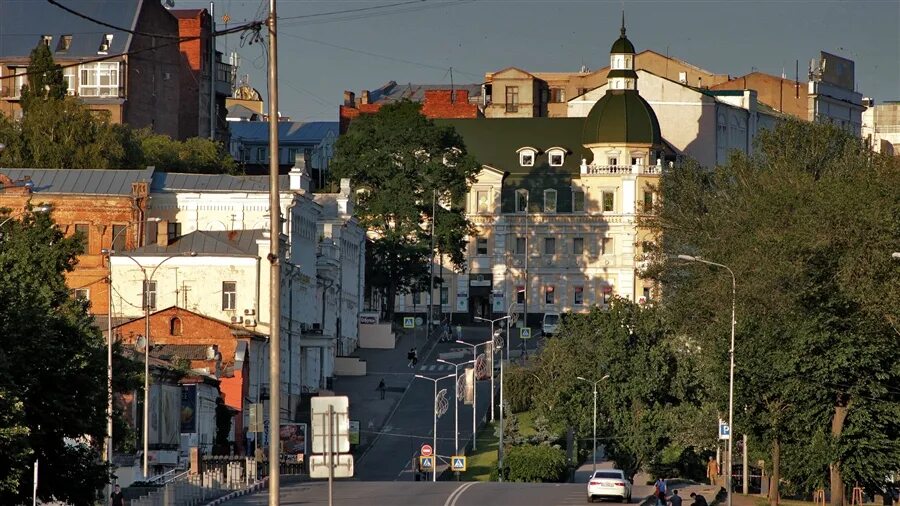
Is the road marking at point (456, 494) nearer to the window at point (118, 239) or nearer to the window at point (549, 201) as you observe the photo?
the window at point (118, 239)

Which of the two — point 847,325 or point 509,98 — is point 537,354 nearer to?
point 847,325

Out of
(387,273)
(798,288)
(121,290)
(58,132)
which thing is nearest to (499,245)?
(387,273)

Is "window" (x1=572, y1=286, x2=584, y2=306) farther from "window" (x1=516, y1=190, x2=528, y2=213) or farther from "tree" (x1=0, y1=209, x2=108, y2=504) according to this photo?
Answer: "tree" (x1=0, y1=209, x2=108, y2=504)

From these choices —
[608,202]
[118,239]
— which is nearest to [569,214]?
[608,202]

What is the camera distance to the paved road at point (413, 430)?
328 feet

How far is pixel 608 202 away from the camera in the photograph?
169500 mm

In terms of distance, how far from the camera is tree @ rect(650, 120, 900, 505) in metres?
75.4

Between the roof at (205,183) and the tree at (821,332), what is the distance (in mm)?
Result: 27304

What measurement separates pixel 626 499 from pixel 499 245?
→ 101 metres

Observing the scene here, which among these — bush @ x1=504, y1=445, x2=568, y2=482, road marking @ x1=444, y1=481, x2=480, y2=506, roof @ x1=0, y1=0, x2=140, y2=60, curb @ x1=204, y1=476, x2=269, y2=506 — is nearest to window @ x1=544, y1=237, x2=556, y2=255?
roof @ x1=0, y1=0, x2=140, y2=60

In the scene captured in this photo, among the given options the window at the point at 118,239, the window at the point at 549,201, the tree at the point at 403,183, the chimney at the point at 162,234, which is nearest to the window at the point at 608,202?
the window at the point at 549,201

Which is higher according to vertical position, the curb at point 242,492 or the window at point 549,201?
the window at point 549,201

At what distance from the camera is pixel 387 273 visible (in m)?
147

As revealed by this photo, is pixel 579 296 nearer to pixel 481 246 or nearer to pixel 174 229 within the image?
pixel 481 246
